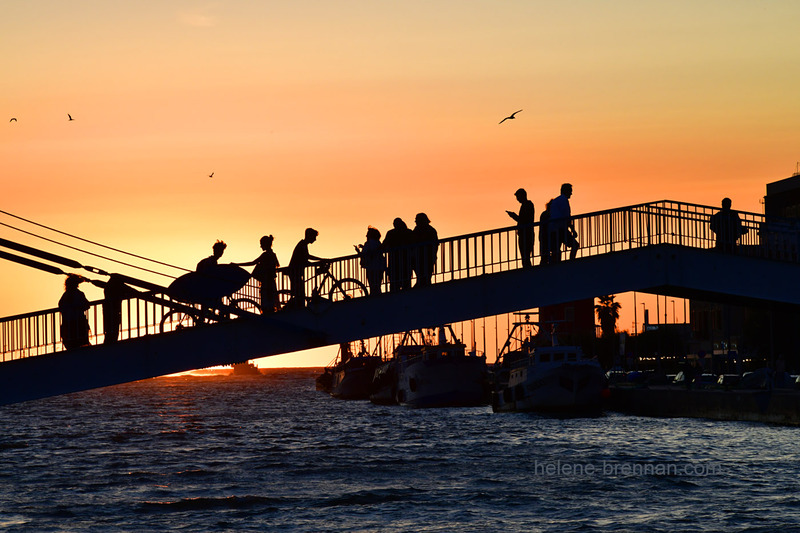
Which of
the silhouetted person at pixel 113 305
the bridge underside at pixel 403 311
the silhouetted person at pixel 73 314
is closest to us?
the silhouetted person at pixel 73 314

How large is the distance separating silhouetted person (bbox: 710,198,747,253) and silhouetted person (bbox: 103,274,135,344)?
16.2 metres

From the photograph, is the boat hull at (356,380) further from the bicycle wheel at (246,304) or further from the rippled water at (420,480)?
the bicycle wheel at (246,304)

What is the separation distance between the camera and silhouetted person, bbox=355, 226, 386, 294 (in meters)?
30.0

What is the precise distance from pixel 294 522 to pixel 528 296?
9.00 metres

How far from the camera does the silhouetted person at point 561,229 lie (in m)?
31.3

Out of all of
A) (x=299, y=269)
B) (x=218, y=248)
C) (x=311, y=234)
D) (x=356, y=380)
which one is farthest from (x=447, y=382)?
(x=218, y=248)

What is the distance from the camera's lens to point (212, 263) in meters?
28.0

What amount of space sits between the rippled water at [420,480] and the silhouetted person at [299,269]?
506 cm

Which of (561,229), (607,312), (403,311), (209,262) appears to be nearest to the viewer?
(209,262)

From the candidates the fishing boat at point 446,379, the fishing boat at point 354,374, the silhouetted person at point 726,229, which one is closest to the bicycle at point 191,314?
the silhouetted person at point 726,229

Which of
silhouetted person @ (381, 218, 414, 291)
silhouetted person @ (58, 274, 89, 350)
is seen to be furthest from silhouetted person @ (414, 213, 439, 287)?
silhouetted person @ (58, 274, 89, 350)

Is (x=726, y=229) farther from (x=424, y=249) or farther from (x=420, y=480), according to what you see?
(x=420, y=480)

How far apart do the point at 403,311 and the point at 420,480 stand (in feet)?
22.1

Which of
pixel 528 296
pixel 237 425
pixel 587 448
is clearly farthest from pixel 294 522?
pixel 237 425
